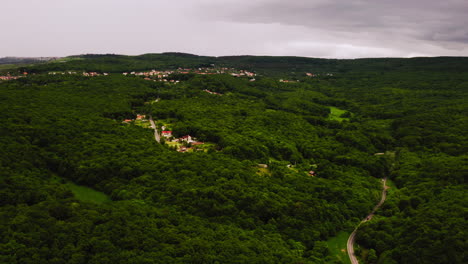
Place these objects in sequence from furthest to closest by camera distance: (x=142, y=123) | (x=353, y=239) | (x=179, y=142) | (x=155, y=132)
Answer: (x=142, y=123)
(x=155, y=132)
(x=179, y=142)
(x=353, y=239)

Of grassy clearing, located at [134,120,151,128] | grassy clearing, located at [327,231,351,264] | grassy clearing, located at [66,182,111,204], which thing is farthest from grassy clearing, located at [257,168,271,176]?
grassy clearing, located at [134,120,151,128]

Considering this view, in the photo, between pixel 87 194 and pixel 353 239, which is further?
pixel 87 194

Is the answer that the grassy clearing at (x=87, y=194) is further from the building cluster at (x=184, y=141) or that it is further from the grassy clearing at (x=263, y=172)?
the grassy clearing at (x=263, y=172)

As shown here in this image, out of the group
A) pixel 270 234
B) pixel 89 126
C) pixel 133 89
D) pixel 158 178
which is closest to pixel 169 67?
pixel 133 89

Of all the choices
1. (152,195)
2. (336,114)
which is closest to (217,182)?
(152,195)

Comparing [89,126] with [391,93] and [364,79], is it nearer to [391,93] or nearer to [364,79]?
[391,93]

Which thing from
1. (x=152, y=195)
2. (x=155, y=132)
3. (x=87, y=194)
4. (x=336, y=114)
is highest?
(x=155, y=132)

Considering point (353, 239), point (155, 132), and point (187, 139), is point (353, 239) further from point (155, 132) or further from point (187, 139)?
point (155, 132)
